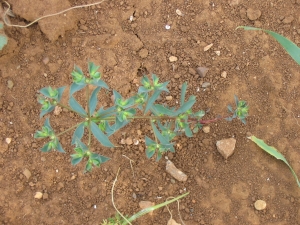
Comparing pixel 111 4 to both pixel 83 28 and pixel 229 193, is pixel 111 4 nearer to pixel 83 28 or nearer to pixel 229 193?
pixel 83 28

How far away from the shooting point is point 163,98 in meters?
3.36

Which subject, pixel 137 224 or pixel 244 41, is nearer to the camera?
pixel 137 224

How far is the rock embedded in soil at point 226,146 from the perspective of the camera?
3180mm

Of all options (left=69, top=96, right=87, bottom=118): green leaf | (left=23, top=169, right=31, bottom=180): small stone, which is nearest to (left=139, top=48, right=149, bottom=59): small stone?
(left=69, top=96, right=87, bottom=118): green leaf

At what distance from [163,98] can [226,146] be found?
2.08 ft

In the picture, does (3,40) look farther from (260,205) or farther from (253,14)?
(260,205)

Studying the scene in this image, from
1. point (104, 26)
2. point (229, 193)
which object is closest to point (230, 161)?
point (229, 193)

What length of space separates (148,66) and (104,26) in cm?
52

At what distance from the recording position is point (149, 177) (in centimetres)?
322

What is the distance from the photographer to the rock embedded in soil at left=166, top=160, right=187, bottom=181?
3168 mm

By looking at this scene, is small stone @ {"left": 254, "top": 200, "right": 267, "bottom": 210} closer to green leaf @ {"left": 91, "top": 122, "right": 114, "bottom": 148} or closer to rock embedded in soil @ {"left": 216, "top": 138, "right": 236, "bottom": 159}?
rock embedded in soil @ {"left": 216, "top": 138, "right": 236, "bottom": 159}

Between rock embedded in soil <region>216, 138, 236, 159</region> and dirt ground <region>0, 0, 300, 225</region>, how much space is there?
75mm

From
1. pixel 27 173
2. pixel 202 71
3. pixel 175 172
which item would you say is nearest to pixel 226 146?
pixel 175 172

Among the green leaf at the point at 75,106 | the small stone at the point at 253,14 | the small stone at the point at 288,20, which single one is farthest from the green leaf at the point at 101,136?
the small stone at the point at 288,20
